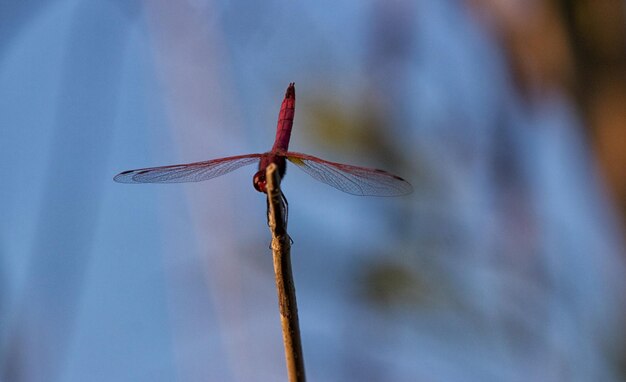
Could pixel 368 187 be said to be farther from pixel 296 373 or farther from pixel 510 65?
pixel 296 373

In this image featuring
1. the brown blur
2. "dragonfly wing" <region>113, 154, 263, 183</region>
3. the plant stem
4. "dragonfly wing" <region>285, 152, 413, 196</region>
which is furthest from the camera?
"dragonfly wing" <region>113, 154, 263, 183</region>

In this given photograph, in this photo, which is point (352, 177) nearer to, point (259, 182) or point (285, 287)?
point (259, 182)

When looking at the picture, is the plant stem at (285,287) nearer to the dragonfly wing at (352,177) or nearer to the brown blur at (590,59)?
the brown blur at (590,59)

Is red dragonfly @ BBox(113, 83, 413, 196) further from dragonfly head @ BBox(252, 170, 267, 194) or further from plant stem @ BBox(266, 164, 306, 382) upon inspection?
plant stem @ BBox(266, 164, 306, 382)

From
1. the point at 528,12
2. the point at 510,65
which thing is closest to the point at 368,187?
the point at 510,65

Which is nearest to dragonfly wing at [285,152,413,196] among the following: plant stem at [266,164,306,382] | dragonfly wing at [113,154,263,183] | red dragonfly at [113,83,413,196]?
red dragonfly at [113,83,413,196]

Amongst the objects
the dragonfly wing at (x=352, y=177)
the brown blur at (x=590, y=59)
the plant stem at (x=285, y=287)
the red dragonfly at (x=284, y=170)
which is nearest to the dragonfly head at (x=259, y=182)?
the red dragonfly at (x=284, y=170)
